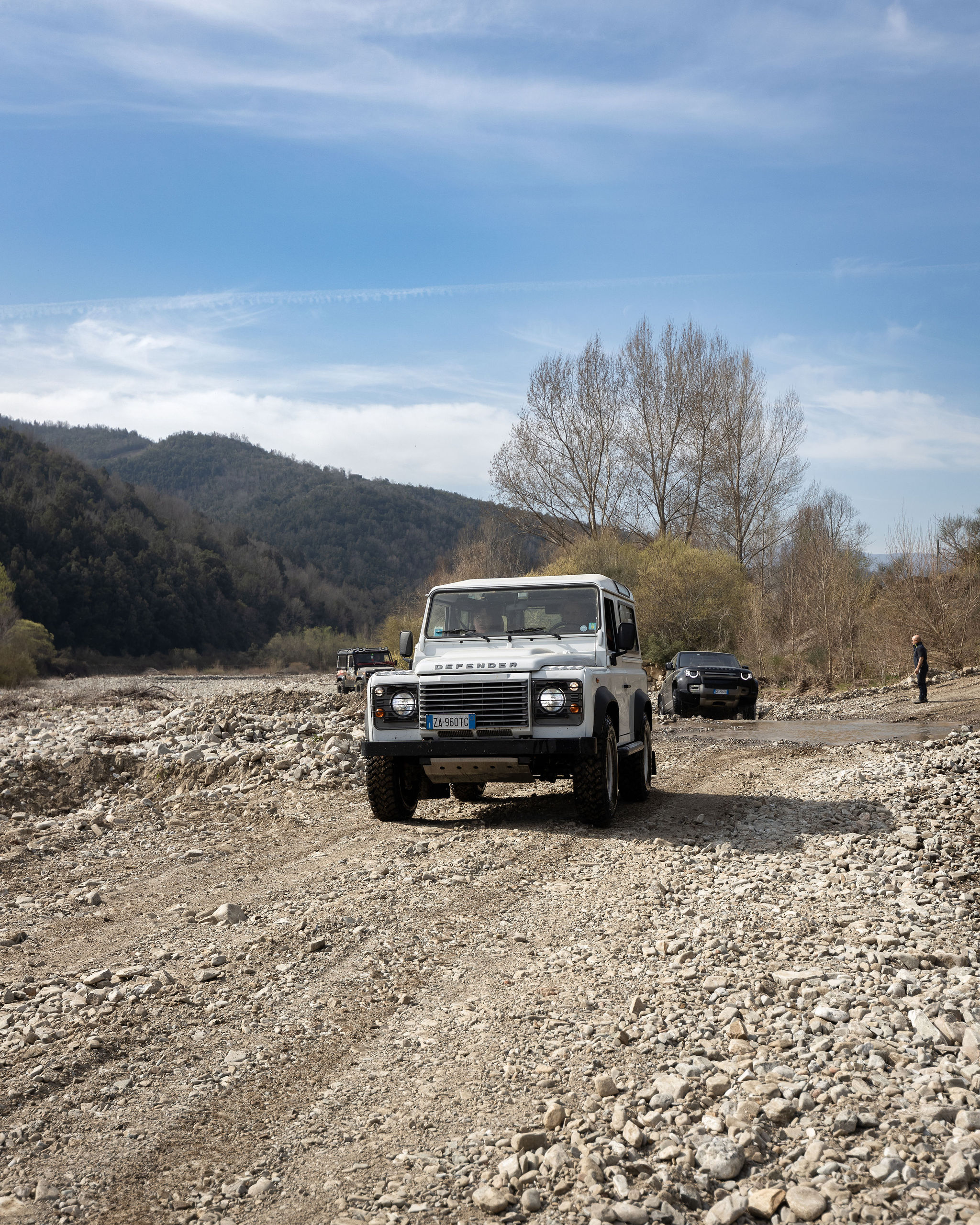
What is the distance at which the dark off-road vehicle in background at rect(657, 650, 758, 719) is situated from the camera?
2383 cm

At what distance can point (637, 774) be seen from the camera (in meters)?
10.7

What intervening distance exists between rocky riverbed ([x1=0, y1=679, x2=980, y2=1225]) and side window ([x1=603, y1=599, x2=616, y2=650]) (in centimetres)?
178

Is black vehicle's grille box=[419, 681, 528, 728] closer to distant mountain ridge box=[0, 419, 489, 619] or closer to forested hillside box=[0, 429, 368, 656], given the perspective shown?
forested hillside box=[0, 429, 368, 656]

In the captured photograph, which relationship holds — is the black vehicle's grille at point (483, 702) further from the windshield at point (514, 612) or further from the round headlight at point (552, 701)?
the windshield at point (514, 612)

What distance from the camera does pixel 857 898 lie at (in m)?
6.43

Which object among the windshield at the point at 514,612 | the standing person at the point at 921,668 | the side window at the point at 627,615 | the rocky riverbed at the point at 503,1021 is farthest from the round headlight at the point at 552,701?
the standing person at the point at 921,668

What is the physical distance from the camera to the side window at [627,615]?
11008 mm

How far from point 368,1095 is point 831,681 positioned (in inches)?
1235

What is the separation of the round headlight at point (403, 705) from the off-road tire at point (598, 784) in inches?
62.0

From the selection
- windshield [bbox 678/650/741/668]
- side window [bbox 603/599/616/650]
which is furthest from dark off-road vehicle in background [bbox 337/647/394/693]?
side window [bbox 603/599/616/650]

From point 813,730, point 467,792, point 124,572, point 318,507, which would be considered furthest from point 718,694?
point 318,507

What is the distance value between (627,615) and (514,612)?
6.28ft

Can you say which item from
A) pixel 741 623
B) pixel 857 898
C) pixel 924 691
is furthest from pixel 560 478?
pixel 857 898

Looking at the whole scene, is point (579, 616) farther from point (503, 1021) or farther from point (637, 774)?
point (503, 1021)
